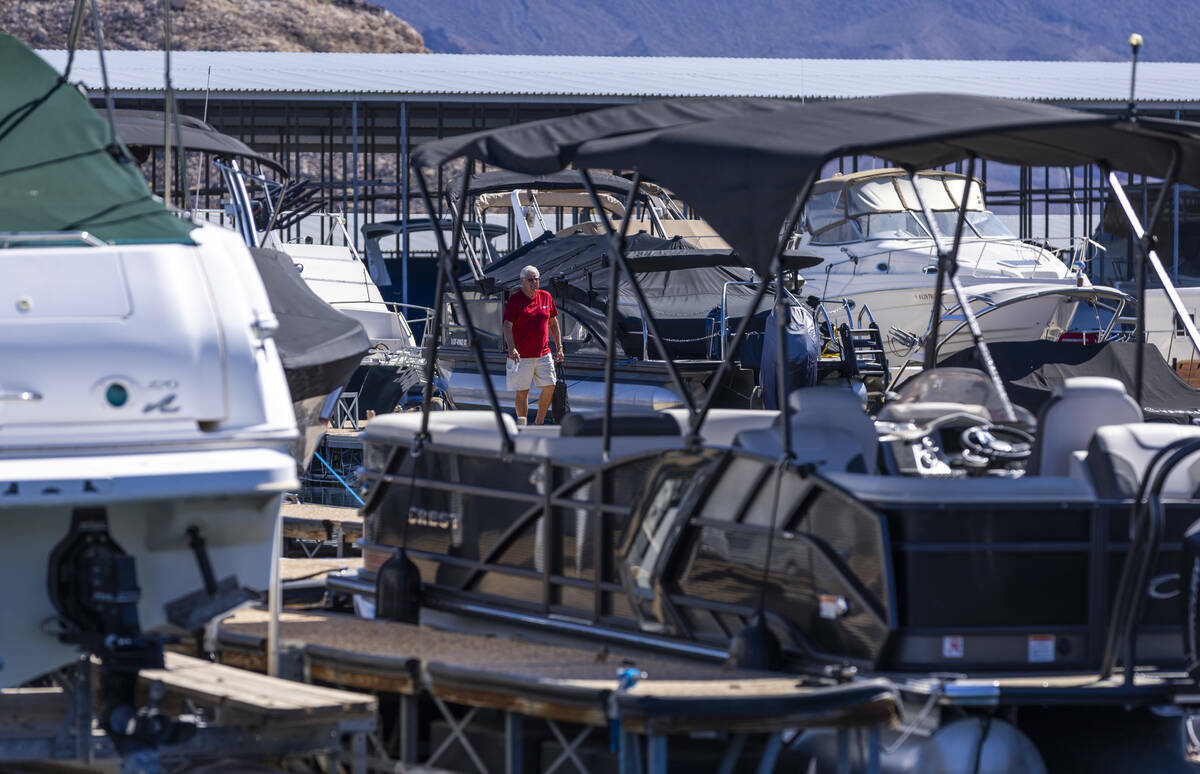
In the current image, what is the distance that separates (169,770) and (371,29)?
81.2m

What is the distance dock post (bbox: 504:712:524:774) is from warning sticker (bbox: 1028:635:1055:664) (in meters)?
1.87


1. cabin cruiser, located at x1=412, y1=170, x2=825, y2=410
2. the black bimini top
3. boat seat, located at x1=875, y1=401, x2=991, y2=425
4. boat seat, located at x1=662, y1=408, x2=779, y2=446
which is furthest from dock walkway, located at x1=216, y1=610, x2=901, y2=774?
cabin cruiser, located at x1=412, y1=170, x2=825, y2=410

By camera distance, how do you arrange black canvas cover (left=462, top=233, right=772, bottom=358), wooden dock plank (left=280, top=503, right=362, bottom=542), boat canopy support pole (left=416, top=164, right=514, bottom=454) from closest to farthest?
1. boat canopy support pole (left=416, top=164, right=514, bottom=454)
2. wooden dock plank (left=280, top=503, right=362, bottom=542)
3. black canvas cover (left=462, top=233, right=772, bottom=358)

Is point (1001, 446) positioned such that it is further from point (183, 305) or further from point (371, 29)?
point (371, 29)

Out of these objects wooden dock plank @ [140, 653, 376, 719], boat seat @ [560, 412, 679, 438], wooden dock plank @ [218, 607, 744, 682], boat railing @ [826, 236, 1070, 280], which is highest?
boat railing @ [826, 236, 1070, 280]

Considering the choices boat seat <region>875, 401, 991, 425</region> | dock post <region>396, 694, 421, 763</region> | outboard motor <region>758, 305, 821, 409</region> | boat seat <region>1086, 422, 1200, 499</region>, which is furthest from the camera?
outboard motor <region>758, 305, 821, 409</region>

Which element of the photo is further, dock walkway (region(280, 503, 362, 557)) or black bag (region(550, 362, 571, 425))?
black bag (region(550, 362, 571, 425))

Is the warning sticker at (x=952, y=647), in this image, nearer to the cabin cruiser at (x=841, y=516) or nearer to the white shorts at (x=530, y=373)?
the cabin cruiser at (x=841, y=516)

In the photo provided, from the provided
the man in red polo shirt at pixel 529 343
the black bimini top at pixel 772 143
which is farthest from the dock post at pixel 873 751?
the man in red polo shirt at pixel 529 343

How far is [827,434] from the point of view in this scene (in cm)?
616

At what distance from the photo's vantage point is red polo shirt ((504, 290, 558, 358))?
12.6 m

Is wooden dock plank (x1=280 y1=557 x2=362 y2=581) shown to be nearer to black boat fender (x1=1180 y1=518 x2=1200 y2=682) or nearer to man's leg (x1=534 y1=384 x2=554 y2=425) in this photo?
man's leg (x1=534 y1=384 x2=554 y2=425)

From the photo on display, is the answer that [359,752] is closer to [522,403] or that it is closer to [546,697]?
[546,697]

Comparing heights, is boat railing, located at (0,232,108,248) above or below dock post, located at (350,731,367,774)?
above
